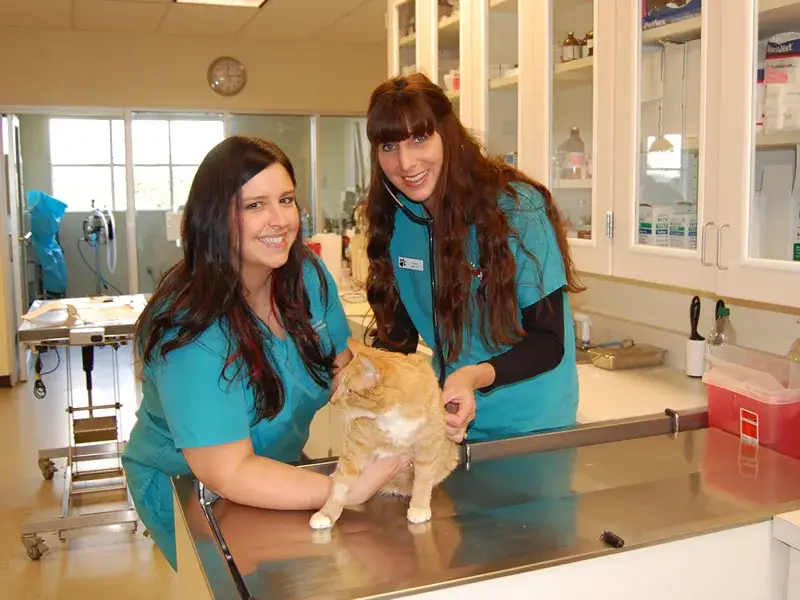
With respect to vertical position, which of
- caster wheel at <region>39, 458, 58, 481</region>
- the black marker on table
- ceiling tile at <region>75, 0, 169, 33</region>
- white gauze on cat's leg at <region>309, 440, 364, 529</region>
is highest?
ceiling tile at <region>75, 0, 169, 33</region>

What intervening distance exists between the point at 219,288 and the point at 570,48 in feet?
4.45

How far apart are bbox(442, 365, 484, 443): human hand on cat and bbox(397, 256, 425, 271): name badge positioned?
0.38 meters

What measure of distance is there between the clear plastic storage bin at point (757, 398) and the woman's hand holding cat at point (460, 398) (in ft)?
1.76

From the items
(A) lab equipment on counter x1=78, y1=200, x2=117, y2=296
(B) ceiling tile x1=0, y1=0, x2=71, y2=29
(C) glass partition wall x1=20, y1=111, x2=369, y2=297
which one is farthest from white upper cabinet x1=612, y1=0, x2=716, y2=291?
(A) lab equipment on counter x1=78, y1=200, x2=117, y2=296

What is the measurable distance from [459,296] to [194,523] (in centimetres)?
68

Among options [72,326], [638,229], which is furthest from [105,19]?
Result: [638,229]

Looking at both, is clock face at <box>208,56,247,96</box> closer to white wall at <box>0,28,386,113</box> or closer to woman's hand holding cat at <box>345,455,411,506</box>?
white wall at <box>0,28,386,113</box>

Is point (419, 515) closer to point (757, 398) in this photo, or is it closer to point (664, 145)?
point (757, 398)

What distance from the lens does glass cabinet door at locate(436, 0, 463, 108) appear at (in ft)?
9.32

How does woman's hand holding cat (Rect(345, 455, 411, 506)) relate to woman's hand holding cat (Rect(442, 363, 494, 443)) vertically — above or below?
below

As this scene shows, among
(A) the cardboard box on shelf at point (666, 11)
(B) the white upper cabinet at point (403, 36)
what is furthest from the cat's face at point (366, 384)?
(B) the white upper cabinet at point (403, 36)

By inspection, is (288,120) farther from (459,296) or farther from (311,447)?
(459,296)

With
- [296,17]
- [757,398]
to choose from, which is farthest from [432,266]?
[296,17]

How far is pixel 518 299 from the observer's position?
1.55 meters
